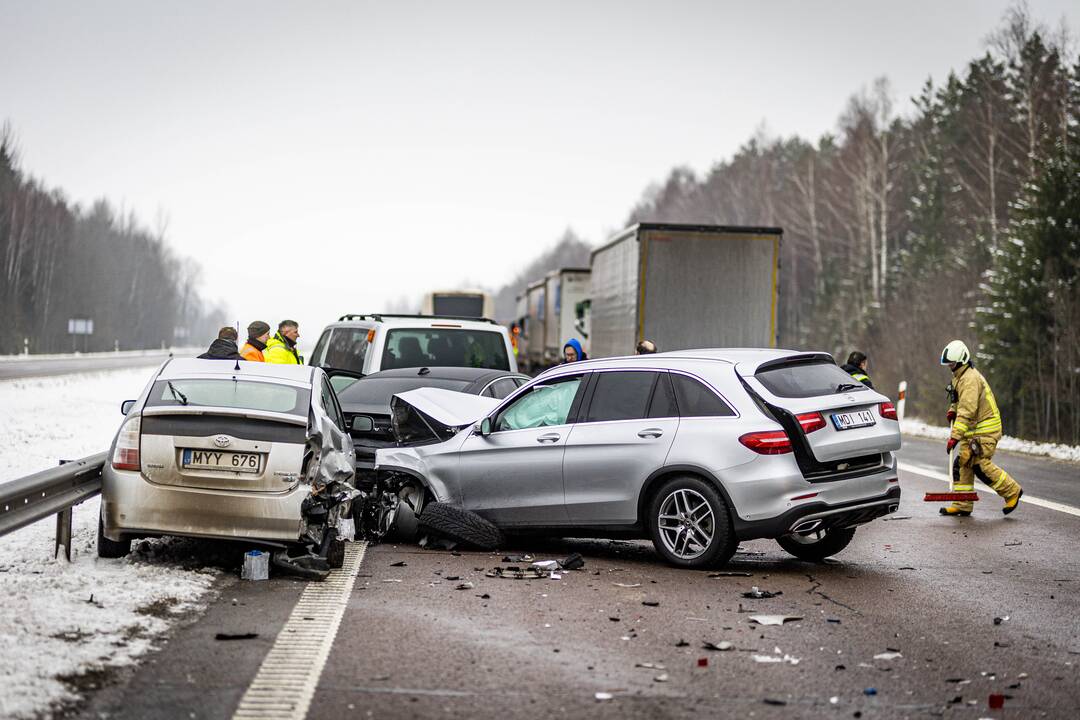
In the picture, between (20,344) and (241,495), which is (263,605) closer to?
(241,495)

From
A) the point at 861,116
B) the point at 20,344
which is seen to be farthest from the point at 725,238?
the point at 20,344

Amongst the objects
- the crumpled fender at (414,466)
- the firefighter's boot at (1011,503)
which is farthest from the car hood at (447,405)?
the firefighter's boot at (1011,503)

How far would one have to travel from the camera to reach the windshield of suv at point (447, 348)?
1511 centimetres

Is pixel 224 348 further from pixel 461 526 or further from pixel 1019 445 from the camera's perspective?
pixel 1019 445

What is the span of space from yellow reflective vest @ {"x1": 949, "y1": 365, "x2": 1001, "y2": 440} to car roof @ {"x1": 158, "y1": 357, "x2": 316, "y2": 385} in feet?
22.8

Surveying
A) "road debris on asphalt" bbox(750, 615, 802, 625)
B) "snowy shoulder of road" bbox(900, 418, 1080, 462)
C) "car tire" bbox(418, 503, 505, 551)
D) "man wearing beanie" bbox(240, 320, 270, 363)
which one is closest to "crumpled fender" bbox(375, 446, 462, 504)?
"car tire" bbox(418, 503, 505, 551)

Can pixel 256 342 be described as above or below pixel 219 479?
above

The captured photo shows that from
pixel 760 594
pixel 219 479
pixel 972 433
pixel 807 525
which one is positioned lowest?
pixel 760 594

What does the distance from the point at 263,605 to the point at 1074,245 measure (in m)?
23.7

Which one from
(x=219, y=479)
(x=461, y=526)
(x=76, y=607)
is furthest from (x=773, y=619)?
(x=76, y=607)

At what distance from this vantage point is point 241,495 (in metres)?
8.21

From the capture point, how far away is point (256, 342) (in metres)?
14.3

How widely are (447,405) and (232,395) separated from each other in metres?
2.64

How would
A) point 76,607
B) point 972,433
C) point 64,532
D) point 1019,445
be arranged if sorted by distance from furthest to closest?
point 1019,445 → point 972,433 → point 64,532 → point 76,607
